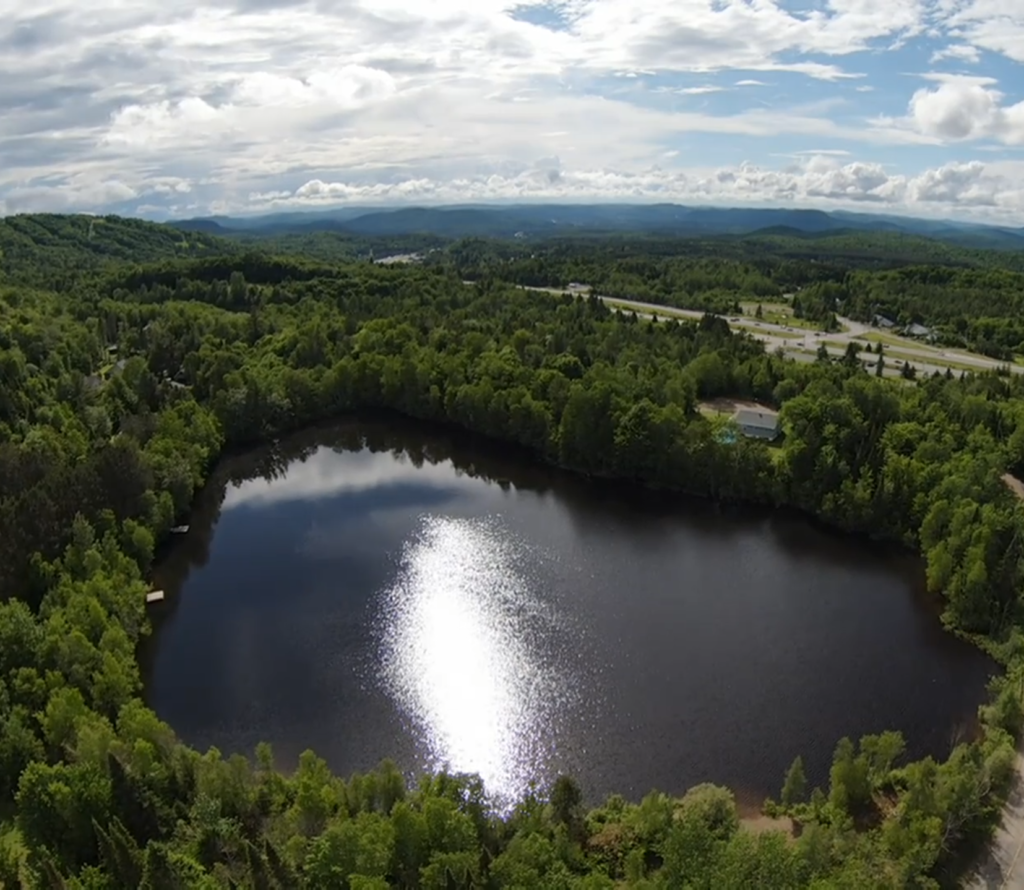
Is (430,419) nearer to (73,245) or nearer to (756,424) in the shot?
(756,424)

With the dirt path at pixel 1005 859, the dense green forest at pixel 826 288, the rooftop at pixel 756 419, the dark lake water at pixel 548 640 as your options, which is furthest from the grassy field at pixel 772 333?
the dirt path at pixel 1005 859

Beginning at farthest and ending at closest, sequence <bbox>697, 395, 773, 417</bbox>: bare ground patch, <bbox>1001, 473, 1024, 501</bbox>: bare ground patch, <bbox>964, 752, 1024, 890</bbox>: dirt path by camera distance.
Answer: <bbox>697, 395, 773, 417</bbox>: bare ground patch → <bbox>1001, 473, 1024, 501</bbox>: bare ground patch → <bbox>964, 752, 1024, 890</bbox>: dirt path

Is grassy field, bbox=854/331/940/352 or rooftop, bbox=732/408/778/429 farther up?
grassy field, bbox=854/331/940/352

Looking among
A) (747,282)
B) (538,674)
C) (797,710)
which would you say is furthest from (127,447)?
(747,282)

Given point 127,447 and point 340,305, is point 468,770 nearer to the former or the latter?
point 127,447

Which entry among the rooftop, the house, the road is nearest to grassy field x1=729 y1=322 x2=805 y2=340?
the road

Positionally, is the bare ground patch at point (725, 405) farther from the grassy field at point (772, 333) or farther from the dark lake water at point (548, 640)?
the grassy field at point (772, 333)

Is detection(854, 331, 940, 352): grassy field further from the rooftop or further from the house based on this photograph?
the house

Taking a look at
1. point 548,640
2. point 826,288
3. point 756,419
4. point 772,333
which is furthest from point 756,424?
point 826,288

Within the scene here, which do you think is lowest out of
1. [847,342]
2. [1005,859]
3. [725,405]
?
[1005,859]
